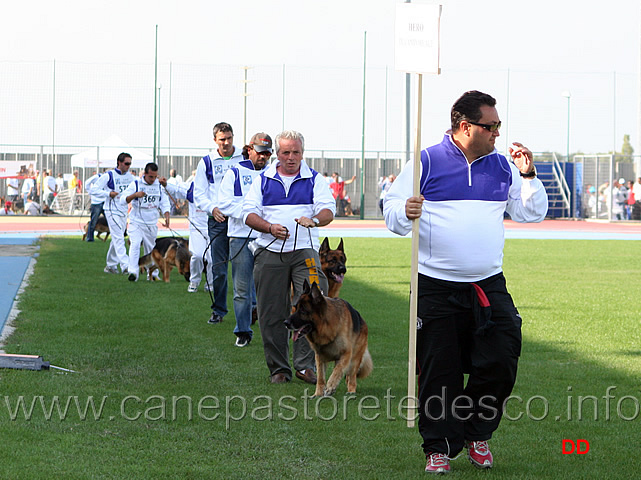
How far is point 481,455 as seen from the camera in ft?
17.8

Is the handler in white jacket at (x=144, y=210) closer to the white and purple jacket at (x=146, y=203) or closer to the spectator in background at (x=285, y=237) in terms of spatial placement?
the white and purple jacket at (x=146, y=203)

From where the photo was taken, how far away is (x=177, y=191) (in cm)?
1595

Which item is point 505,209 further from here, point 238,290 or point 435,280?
point 238,290

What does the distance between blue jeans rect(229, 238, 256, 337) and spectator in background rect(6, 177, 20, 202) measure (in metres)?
33.5

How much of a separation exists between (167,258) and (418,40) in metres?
10.5

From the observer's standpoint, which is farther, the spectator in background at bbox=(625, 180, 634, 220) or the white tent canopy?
the spectator in background at bbox=(625, 180, 634, 220)

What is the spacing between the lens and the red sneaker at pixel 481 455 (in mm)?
5414

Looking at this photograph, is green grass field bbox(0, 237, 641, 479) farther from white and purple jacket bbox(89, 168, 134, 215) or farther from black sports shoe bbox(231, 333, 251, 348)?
white and purple jacket bbox(89, 168, 134, 215)

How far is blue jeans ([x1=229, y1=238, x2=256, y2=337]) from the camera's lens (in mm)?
9203

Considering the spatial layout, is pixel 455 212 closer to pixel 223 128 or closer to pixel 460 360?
pixel 460 360

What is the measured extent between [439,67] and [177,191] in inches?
408

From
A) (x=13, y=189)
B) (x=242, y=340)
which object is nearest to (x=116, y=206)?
(x=242, y=340)

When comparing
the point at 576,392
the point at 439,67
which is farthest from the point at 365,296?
the point at 439,67

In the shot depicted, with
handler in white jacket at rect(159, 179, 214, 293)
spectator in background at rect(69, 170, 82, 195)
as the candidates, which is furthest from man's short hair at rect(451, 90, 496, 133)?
spectator in background at rect(69, 170, 82, 195)
